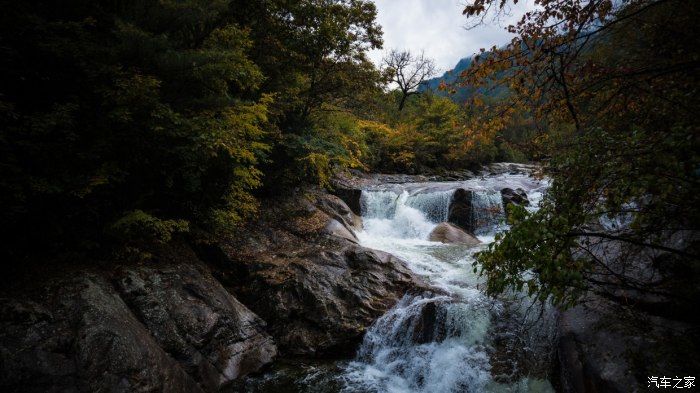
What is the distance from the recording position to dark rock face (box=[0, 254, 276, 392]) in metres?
3.62

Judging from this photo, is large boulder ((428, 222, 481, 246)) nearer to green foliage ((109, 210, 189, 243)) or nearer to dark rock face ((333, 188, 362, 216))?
dark rock face ((333, 188, 362, 216))

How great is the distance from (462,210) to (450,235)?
2157mm

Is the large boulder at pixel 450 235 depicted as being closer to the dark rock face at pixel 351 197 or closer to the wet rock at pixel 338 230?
A: the dark rock face at pixel 351 197

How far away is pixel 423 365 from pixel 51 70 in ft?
22.8

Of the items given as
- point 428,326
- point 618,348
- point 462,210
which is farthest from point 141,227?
point 462,210

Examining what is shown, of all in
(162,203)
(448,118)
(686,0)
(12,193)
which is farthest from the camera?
(448,118)

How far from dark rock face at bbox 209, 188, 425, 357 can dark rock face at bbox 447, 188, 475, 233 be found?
6349 millimetres

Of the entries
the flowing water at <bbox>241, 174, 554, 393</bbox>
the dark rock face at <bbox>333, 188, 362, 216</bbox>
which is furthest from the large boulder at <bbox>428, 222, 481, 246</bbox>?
the flowing water at <bbox>241, 174, 554, 393</bbox>

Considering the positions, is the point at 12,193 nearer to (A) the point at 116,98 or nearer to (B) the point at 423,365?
(A) the point at 116,98

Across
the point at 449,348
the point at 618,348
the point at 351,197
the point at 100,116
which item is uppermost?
the point at 100,116

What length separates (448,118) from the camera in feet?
81.9

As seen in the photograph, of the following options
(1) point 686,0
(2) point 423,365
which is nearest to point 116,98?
(2) point 423,365

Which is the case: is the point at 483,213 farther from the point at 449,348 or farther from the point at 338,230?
the point at 449,348

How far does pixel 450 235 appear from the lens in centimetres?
1208
